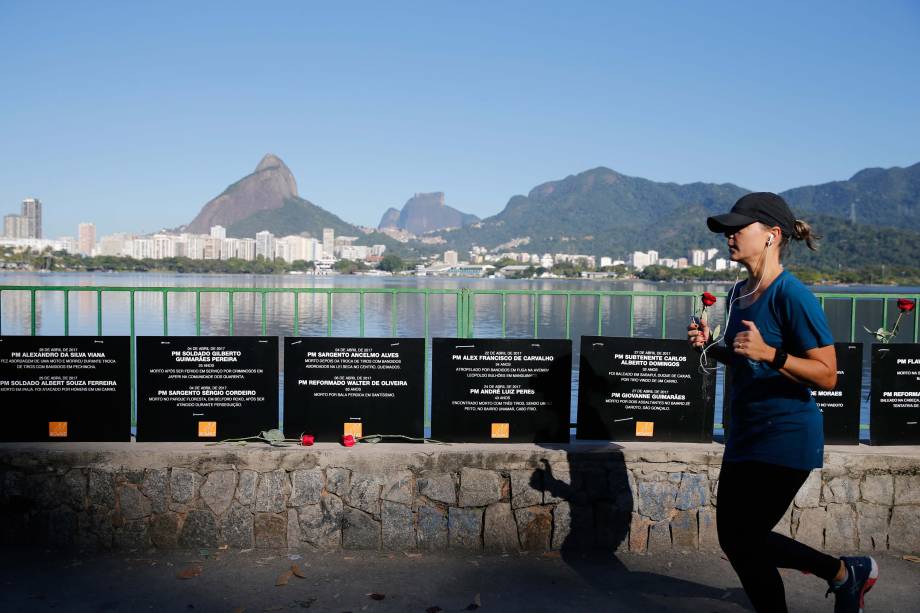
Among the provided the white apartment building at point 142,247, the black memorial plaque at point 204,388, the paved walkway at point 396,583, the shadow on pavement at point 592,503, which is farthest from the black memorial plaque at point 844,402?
the white apartment building at point 142,247

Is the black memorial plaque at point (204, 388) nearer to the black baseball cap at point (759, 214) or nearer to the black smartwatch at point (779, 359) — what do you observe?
the black baseball cap at point (759, 214)

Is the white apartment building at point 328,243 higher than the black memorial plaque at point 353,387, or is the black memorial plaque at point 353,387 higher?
the white apartment building at point 328,243

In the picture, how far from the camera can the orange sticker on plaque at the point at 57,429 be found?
547 centimetres

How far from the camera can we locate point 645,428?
561 cm

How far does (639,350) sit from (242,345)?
281cm

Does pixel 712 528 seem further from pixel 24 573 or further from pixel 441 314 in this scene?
pixel 441 314

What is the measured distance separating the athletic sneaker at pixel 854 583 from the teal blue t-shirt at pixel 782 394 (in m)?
0.57

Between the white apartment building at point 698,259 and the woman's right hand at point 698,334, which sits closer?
the woman's right hand at point 698,334

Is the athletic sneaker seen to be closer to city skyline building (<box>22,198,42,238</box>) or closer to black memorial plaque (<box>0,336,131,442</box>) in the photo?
black memorial plaque (<box>0,336,131,442</box>)

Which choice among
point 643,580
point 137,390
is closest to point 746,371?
point 643,580

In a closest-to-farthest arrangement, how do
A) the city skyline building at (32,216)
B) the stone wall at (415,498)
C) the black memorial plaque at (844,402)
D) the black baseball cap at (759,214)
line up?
the black baseball cap at (759,214)
the stone wall at (415,498)
the black memorial plaque at (844,402)
the city skyline building at (32,216)

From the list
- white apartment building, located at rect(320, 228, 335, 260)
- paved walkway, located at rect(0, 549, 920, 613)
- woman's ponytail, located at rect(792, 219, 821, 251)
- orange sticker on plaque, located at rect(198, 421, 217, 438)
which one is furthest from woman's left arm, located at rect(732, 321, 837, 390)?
white apartment building, located at rect(320, 228, 335, 260)

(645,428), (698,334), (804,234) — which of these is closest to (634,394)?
(645,428)

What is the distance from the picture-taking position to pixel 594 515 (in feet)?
17.6
